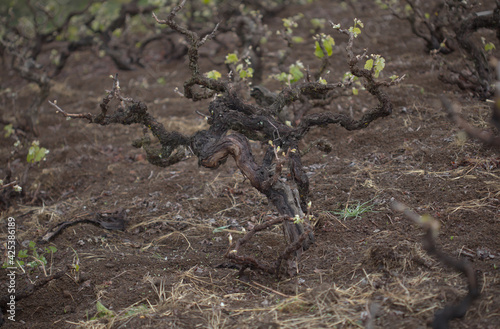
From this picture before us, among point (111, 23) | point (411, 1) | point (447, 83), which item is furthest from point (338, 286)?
point (111, 23)

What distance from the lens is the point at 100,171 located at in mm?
5879

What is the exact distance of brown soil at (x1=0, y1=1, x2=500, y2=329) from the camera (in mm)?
2904

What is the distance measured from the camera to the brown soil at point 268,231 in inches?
114

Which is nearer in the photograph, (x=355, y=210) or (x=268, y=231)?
(x=355, y=210)

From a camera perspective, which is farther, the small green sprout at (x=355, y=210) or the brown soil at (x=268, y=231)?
the small green sprout at (x=355, y=210)

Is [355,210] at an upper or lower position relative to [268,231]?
upper

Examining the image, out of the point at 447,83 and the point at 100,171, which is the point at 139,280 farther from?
the point at 447,83

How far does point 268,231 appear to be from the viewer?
4.06 m

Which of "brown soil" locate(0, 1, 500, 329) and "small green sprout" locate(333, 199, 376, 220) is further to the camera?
"small green sprout" locate(333, 199, 376, 220)

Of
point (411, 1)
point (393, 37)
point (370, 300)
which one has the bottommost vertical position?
point (393, 37)

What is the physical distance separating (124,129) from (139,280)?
159 inches

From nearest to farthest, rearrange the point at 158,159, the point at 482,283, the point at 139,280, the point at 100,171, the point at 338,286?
the point at 482,283, the point at 338,286, the point at 139,280, the point at 158,159, the point at 100,171

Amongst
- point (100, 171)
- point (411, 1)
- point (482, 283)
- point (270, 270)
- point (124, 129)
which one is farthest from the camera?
point (124, 129)

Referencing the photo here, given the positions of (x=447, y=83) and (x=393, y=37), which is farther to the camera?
(x=393, y=37)
